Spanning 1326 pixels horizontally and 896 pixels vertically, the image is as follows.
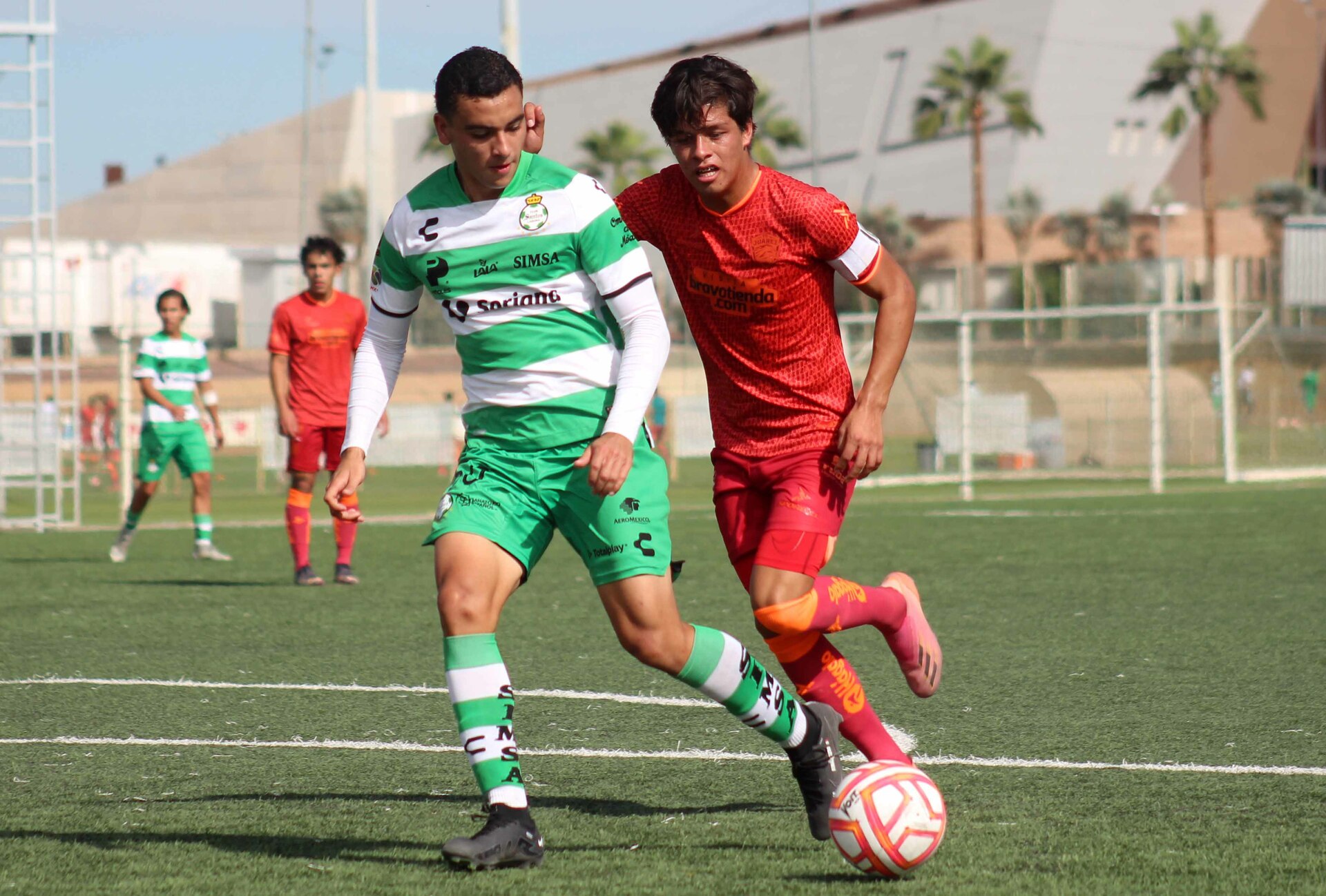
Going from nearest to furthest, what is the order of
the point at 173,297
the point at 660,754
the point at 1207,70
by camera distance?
the point at 660,754, the point at 173,297, the point at 1207,70

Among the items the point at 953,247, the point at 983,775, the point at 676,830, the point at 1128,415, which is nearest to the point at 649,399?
the point at 676,830

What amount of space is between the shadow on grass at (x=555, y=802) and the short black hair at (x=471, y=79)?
1.96 m

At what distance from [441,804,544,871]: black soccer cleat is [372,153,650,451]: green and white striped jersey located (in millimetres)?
→ 947

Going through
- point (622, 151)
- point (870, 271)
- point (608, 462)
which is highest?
point (622, 151)

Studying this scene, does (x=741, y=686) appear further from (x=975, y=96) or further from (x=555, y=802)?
(x=975, y=96)

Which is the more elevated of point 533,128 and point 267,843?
point 533,128

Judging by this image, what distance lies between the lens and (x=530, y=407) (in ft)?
14.6

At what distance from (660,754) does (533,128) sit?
2.13 m

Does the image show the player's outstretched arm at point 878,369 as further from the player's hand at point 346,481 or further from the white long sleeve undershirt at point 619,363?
the player's hand at point 346,481

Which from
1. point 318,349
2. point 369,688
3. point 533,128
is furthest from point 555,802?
point 318,349

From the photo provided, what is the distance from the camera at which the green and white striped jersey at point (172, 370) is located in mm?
13117

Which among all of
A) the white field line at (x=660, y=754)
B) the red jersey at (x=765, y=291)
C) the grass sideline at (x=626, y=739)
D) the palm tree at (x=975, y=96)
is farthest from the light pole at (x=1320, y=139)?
the red jersey at (x=765, y=291)

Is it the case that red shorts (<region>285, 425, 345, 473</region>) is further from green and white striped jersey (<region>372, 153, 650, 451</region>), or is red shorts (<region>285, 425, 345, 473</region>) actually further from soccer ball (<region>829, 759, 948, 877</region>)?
soccer ball (<region>829, 759, 948, 877</region>)

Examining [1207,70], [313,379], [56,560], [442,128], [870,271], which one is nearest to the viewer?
[442,128]
